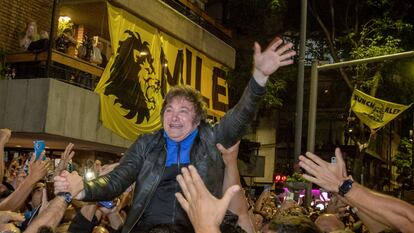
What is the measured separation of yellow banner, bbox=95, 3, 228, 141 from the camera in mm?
15305

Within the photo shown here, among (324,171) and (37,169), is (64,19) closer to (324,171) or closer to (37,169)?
(37,169)

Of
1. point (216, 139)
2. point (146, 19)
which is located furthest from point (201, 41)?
point (216, 139)

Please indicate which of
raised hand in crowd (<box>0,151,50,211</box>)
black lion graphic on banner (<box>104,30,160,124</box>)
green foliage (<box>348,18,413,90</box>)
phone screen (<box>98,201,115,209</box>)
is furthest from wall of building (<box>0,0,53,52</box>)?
green foliage (<box>348,18,413,90</box>)

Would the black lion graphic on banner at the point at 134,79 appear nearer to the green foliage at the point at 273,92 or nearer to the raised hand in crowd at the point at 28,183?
the green foliage at the point at 273,92

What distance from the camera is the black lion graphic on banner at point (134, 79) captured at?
1551 centimetres

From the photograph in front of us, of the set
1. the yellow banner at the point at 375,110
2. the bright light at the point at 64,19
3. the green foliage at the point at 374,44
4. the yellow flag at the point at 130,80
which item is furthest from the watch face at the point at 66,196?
the green foliage at the point at 374,44

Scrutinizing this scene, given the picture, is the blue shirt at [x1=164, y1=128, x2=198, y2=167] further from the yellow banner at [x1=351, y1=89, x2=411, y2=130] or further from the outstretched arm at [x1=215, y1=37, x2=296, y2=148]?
the yellow banner at [x1=351, y1=89, x2=411, y2=130]

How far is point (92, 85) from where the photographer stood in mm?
15133

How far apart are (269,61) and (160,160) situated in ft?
3.48

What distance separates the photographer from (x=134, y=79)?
52.9 ft

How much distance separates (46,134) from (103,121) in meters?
1.95

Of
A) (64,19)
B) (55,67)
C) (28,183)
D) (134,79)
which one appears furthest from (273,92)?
(28,183)

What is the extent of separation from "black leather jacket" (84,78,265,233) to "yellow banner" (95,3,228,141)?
35.3ft

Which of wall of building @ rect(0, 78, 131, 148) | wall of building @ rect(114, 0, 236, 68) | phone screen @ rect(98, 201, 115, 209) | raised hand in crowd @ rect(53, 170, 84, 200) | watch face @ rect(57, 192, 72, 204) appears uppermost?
A: wall of building @ rect(114, 0, 236, 68)
